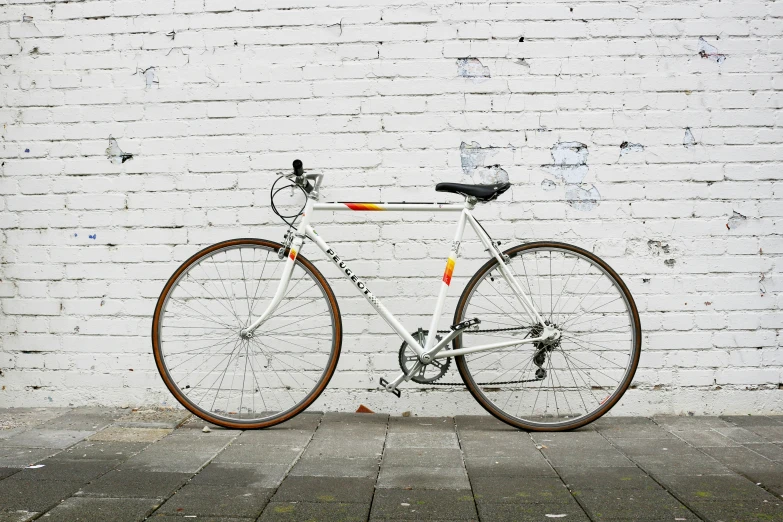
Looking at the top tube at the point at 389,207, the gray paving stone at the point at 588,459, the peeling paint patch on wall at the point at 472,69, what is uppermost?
the peeling paint patch on wall at the point at 472,69

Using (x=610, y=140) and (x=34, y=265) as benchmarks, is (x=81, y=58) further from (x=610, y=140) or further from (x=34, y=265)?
(x=610, y=140)

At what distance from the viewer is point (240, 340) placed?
13.0 feet

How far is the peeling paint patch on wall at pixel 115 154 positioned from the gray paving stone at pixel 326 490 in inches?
82.1

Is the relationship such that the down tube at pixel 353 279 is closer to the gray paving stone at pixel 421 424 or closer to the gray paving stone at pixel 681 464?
the gray paving stone at pixel 421 424

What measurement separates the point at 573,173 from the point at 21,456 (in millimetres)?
2887

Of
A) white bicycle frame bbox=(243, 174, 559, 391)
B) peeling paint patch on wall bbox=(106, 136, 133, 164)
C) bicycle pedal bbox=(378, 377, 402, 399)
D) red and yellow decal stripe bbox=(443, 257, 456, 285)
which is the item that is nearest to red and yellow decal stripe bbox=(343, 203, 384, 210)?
white bicycle frame bbox=(243, 174, 559, 391)

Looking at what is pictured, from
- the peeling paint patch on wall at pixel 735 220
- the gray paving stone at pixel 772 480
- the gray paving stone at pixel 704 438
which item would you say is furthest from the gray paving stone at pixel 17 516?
the peeling paint patch on wall at pixel 735 220

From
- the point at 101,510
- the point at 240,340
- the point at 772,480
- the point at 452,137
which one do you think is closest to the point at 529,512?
the point at 772,480

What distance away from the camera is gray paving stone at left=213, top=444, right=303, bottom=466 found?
3.13 metres

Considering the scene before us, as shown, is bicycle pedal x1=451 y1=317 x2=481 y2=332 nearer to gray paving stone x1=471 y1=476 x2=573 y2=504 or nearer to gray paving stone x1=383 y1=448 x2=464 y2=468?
gray paving stone x1=383 y1=448 x2=464 y2=468

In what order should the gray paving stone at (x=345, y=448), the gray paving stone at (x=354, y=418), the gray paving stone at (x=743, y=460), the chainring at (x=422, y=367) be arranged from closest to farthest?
the gray paving stone at (x=743, y=460)
the gray paving stone at (x=345, y=448)
the chainring at (x=422, y=367)
the gray paving stone at (x=354, y=418)

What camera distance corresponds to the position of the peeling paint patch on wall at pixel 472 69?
3953mm

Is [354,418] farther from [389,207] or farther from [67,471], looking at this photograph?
[67,471]

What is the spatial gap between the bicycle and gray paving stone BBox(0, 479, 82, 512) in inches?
38.2
